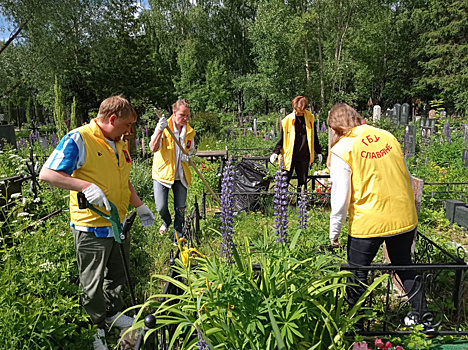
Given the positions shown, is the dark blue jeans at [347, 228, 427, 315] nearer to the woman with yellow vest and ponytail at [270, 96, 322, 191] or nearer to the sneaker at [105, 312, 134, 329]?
the sneaker at [105, 312, 134, 329]

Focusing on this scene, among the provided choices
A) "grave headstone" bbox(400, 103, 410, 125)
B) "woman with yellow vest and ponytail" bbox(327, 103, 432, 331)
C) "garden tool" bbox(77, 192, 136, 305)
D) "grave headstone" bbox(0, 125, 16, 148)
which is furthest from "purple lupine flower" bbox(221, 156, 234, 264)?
"grave headstone" bbox(400, 103, 410, 125)

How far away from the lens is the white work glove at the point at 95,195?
226cm

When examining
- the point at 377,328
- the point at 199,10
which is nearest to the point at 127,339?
the point at 377,328

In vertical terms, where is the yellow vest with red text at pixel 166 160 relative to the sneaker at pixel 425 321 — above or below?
above

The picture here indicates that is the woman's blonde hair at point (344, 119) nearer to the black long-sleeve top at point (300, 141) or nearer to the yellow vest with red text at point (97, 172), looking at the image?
the yellow vest with red text at point (97, 172)

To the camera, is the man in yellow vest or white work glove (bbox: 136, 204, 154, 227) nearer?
the man in yellow vest

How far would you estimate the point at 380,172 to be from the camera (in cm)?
238

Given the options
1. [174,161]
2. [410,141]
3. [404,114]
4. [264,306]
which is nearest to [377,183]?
Result: [264,306]

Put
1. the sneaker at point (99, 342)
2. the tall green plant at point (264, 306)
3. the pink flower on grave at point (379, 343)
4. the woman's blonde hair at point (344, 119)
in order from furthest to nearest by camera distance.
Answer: the woman's blonde hair at point (344, 119) → the sneaker at point (99, 342) → the pink flower on grave at point (379, 343) → the tall green plant at point (264, 306)

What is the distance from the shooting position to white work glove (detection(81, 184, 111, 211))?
2.26 metres

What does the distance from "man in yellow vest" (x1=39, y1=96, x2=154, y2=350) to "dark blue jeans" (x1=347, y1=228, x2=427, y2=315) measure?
1726 millimetres

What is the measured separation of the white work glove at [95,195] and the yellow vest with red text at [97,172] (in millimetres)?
163

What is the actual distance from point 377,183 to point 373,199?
0.11 m

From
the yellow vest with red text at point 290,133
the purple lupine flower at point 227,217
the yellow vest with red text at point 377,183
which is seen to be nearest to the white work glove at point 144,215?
the purple lupine flower at point 227,217
